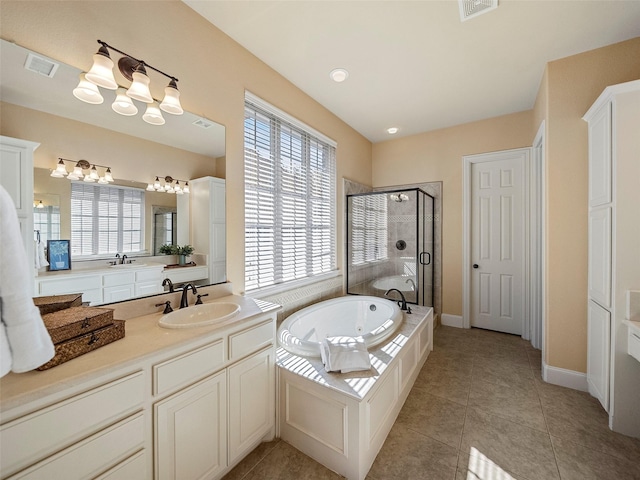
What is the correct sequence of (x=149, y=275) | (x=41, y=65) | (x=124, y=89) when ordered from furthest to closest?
(x=149, y=275)
(x=124, y=89)
(x=41, y=65)

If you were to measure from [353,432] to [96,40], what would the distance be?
241 centimetres

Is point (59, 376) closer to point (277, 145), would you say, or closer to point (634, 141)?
point (277, 145)

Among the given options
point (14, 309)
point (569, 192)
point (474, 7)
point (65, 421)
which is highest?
point (474, 7)

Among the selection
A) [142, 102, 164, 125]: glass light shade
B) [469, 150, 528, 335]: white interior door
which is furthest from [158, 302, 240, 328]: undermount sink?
[469, 150, 528, 335]: white interior door

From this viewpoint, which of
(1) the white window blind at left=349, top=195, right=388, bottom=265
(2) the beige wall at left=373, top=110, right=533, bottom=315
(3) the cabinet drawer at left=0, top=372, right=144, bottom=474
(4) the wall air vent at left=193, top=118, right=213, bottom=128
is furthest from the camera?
(1) the white window blind at left=349, top=195, right=388, bottom=265

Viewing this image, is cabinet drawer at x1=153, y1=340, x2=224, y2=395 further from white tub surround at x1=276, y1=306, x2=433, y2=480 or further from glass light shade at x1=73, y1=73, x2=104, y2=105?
glass light shade at x1=73, y1=73, x2=104, y2=105

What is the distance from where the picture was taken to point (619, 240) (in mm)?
1601

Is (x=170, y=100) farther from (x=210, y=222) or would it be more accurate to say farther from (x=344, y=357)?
(x=344, y=357)

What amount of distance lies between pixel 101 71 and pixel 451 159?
3.63m

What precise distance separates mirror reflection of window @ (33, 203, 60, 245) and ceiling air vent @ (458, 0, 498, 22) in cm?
253

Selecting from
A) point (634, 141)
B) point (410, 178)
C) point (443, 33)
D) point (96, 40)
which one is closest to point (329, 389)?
point (96, 40)

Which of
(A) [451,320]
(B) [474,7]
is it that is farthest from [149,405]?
(A) [451,320]

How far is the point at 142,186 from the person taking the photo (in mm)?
1510

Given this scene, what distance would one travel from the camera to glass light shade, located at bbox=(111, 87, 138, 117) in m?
1.35
